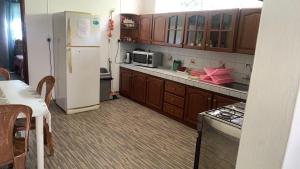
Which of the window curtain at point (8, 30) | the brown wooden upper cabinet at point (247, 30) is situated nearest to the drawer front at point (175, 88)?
the brown wooden upper cabinet at point (247, 30)

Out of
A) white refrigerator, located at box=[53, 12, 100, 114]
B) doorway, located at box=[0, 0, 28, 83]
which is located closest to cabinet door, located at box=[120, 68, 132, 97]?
white refrigerator, located at box=[53, 12, 100, 114]

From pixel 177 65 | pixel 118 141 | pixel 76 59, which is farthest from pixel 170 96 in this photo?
pixel 76 59

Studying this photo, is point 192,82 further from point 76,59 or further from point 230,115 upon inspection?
point 76,59

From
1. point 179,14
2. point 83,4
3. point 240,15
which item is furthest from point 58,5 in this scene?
point 240,15

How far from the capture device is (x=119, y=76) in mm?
5246

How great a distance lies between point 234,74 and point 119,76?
264cm

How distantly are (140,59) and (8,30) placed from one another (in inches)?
207

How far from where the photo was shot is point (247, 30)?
3.02 meters

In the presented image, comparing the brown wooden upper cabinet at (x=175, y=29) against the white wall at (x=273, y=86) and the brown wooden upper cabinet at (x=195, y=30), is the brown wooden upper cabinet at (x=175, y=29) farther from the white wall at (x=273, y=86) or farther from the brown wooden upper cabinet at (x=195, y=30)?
the white wall at (x=273, y=86)

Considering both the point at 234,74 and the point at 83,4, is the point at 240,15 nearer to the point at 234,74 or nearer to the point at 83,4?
the point at 234,74

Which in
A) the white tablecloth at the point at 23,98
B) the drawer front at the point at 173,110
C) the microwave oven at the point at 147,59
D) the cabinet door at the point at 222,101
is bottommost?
the drawer front at the point at 173,110

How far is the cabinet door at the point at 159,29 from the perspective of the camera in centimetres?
429

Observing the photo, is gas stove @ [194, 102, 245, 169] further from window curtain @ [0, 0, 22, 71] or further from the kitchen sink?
window curtain @ [0, 0, 22, 71]

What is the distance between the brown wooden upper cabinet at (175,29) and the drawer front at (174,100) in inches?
35.8
